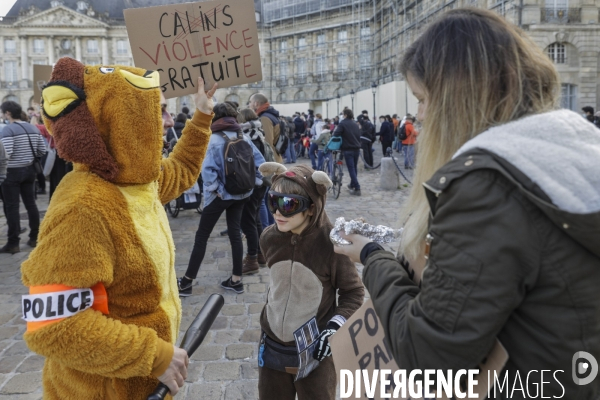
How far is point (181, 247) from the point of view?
21.4ft

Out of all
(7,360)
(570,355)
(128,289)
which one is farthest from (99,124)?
(7,360)

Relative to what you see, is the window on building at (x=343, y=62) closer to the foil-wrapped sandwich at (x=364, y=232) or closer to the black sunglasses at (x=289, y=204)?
the black sunglasses at (x=289, y=204)

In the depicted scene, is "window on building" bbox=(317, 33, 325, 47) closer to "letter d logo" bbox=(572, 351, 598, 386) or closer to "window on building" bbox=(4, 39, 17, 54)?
"window on building" bbox=(4, 39, 17, 54)

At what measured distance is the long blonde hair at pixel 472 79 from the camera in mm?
1104

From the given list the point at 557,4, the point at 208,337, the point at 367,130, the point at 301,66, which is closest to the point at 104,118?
the point at 208,337

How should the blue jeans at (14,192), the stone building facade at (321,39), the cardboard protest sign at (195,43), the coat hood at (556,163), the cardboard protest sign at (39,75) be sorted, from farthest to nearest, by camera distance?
the stone building facade at (321,39), the cardboard protest sign at (39,75), the blue jeans at (14,192), the cardboard protest sign at (195,43), the coat hood at (556,163)

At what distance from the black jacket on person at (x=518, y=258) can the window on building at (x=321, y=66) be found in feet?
152

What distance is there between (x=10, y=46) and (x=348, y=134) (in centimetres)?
6377

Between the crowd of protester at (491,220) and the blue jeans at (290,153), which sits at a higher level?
the crowd of protester at (491,220)

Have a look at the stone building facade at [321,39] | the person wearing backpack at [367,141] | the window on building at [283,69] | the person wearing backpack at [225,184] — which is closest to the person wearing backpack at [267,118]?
the person wearing backpack at [225,184]

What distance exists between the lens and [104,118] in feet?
4.95

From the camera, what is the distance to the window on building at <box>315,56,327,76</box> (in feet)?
151

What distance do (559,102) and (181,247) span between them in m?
5.79

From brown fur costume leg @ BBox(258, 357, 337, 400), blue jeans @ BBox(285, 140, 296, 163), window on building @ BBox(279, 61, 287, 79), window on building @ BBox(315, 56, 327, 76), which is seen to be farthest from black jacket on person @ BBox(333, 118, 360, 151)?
window on building @ BBox(279, 61, 287, 79)
